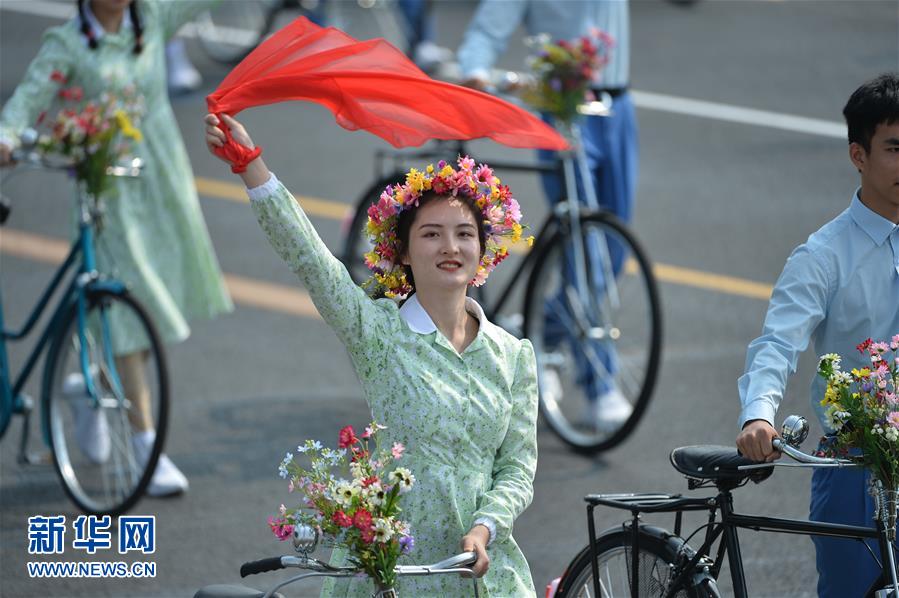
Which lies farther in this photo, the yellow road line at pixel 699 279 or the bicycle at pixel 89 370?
the yellow road line at pixel 699 279

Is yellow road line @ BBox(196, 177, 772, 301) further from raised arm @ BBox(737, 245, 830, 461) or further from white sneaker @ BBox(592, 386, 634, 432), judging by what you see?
raised arm @ BBox(737, 245, 830, 461)

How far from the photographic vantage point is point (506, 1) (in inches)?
312

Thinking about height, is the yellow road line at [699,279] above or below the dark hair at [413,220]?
above

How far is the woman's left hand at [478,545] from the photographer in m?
3.85

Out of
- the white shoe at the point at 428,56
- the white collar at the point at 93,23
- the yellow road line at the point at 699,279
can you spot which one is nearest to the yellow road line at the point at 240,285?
the yellow road line at the point at 699,279

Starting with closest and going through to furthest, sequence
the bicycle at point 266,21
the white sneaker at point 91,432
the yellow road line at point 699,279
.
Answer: the white sneaker at point 91,432, the yellow road line at point 699,279, the bicycle at point 266,21

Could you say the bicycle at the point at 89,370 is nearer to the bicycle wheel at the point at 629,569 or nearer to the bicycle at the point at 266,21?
the bicycle wheel at the point at 629,569

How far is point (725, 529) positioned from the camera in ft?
13.6

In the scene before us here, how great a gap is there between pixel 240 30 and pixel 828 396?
12.4 m

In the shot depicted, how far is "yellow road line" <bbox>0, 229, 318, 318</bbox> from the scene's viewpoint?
976 cm

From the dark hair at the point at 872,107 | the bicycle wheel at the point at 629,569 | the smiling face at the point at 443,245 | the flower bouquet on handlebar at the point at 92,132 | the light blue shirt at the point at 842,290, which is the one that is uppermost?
the flower bouquet on handlebar at the point at 92,132

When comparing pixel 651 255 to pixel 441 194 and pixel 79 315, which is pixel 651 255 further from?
pixel 441 194

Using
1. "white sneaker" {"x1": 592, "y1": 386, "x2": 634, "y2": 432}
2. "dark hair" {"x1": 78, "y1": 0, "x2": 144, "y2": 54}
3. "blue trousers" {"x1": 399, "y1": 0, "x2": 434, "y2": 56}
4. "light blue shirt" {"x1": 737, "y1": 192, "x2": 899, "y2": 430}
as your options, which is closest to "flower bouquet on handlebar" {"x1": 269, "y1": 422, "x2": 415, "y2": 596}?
"light blue shirt" {"x1": 737, "y1": 192, "x2": 899, "y2": 430}

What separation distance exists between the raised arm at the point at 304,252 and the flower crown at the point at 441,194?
18 centimetres
